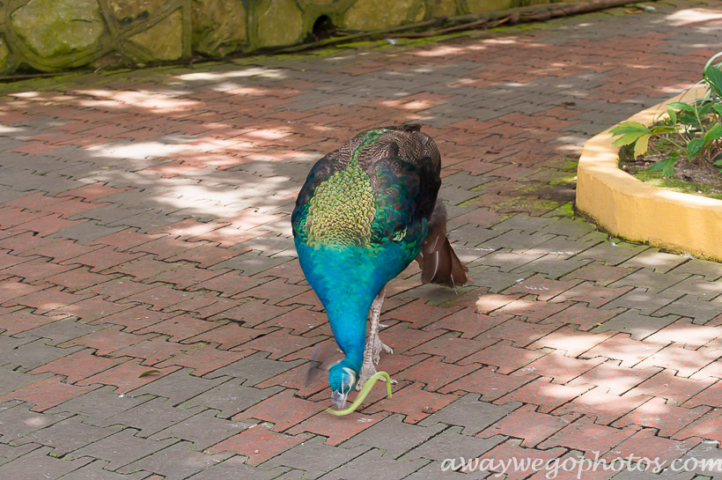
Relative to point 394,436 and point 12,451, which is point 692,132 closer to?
point 394,436

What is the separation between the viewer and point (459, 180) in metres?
7.31

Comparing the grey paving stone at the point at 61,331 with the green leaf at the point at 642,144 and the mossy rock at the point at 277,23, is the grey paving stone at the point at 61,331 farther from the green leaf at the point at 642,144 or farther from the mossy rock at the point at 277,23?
the mossy rock at the point at 277,23

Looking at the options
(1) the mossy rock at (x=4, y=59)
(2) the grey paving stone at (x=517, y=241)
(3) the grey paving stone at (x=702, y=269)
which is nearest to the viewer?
(3) the grey paving stone at (x=702, y=269)

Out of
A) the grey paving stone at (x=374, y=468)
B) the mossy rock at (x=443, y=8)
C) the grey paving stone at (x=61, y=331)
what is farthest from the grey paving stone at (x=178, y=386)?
the mossy rock at (x=443, y=8)

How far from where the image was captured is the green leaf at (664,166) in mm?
6433

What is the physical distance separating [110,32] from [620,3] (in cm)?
710

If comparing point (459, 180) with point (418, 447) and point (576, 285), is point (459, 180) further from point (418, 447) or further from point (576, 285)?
point (418, 447)

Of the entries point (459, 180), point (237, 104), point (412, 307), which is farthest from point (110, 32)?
point (412, 307)

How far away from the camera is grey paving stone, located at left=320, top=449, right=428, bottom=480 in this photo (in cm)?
385

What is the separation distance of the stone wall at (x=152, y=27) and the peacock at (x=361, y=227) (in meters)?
6.23

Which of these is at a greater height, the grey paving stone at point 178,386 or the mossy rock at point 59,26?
the mossy rock at point 59,26

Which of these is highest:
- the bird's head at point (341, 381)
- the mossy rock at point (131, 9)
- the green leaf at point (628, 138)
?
the mossy rock at point (131, 9)

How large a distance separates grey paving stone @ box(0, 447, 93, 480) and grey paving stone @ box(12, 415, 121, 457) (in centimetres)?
6

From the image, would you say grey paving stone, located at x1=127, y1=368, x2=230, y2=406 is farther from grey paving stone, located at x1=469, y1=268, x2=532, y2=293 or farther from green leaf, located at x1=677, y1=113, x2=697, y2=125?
green leaf, located at x1=677, y1=113, x2=697, y2=125
